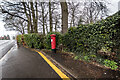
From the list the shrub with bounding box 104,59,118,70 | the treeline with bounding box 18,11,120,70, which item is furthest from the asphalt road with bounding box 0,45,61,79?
the shrub with bounding box 104,59,118,70

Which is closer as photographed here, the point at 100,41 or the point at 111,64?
the point at 111,64

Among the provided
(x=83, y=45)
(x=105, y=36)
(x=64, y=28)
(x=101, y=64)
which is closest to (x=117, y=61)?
(x=101, y=64)

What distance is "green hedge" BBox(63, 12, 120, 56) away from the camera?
2510 mm

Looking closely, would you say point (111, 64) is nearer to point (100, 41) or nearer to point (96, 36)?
point (100, 41)

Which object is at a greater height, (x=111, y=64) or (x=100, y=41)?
(x=100, y=41)

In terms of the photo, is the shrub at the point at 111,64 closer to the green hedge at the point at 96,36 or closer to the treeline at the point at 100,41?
the treeline at the point at 100,41

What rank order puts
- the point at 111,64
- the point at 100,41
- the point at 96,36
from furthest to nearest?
the point at 96,36
the point at 100,41
the point at 111,64

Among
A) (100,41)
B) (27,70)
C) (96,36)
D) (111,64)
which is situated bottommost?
(27,70)

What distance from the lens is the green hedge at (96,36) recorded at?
2.51 m

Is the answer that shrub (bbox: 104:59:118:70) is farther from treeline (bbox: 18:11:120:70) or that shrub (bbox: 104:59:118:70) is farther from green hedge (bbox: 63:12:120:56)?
green hedge (bbox: 63:12:120:56)

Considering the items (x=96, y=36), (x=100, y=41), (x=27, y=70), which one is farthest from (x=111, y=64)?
(x=27, y=70)

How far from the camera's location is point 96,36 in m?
3.03

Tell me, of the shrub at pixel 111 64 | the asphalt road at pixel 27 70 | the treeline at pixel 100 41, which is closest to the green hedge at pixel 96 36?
the treeline at pixel 100 41

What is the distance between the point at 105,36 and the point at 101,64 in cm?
118
